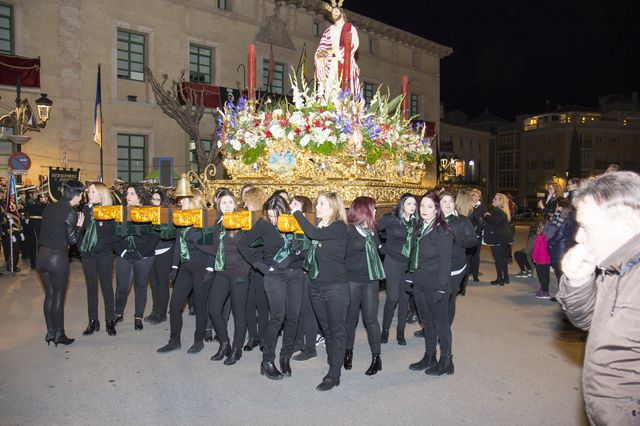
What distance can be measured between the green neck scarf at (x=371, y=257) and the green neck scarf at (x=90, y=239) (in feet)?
11.9

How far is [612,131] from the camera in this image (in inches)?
2447

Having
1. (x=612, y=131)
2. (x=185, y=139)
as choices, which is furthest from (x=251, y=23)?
(x=612, y=131)

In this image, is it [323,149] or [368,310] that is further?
[323,149]

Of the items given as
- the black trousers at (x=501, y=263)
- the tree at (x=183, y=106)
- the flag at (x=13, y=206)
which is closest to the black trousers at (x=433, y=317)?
the black trousers at (x=501, y=263)

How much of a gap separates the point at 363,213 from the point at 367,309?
3.53 feet

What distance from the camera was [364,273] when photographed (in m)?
5.30

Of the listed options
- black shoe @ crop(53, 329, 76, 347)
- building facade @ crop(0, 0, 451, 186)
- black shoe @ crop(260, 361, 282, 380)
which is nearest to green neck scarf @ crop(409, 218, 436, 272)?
black shoe @ crop(260, 361, 282, 380)

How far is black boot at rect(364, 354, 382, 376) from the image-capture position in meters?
5.18

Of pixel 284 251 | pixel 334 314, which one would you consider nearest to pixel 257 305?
pixel 284 251

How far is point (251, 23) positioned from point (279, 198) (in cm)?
2029

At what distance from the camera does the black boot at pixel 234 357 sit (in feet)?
17.9

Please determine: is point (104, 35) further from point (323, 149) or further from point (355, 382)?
point (355, 382)

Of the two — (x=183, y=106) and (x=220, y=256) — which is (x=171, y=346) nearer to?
(x=220, y=256)

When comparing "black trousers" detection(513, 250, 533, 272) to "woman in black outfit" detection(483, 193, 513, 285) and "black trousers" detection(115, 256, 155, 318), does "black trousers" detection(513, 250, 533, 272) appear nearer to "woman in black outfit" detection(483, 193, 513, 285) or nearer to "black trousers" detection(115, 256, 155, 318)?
"woman in black outfit" detection(483, 193, 513, 285)
